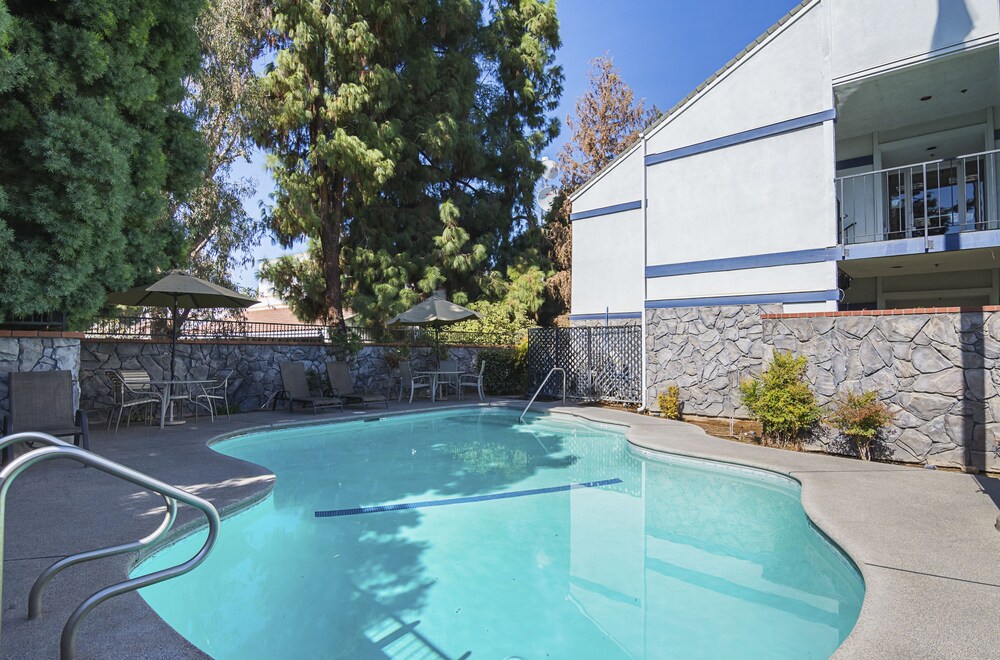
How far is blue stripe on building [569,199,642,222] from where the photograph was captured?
538 inches

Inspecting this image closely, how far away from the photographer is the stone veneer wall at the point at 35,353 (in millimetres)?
7023

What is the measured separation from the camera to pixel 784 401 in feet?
25.9

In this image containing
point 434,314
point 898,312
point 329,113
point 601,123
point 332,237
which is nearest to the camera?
point 898,312

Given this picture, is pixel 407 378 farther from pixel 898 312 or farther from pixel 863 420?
pixel 898 312

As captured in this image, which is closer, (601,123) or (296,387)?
(296,387)

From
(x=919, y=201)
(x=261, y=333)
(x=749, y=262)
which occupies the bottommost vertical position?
(x=261, y=333)

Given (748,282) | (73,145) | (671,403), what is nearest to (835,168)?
(748,282)

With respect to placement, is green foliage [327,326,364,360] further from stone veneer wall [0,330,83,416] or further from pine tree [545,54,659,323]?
pine tree [545,54,659,323]

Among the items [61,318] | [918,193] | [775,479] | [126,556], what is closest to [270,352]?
[61,318]

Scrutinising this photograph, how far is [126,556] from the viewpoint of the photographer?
360cm

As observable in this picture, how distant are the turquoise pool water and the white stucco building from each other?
5268mm

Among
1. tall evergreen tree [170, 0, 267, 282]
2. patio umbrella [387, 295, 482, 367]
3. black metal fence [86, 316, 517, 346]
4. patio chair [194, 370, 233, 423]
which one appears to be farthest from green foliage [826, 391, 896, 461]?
tall evergreen tree [170, 0, 267, 282]

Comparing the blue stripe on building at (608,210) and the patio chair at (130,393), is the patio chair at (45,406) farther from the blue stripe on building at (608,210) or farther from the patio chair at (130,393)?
the blue stripe on building at (608,210)

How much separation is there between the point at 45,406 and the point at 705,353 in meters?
10.3
